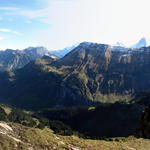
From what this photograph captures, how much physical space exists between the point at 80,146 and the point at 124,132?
19329cm

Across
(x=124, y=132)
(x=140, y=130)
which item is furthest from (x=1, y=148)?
(x=124, y=132)

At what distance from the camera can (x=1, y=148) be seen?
1934cm

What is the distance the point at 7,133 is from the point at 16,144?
289cm

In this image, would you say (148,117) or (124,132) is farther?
(124,132)

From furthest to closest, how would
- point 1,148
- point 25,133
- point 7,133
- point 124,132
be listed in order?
point 124,132, point 25,133, point 7,133, point 1,148

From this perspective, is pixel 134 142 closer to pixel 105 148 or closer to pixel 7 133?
pixel 105 148

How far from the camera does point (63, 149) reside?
77.5ft

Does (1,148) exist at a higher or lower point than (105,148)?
higher

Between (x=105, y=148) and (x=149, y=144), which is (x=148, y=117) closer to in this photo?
(x=149, y=144)

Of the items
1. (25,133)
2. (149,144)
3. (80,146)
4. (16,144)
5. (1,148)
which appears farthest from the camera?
(149,144)

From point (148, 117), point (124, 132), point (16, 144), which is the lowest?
point (124, 132)

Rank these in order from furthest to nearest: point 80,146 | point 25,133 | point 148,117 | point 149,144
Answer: point 148,117 → point 149,144 → point 80,146 → point 25,133

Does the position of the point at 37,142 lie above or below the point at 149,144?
above

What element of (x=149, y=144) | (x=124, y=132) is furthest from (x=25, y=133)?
(x=124, y=132)
